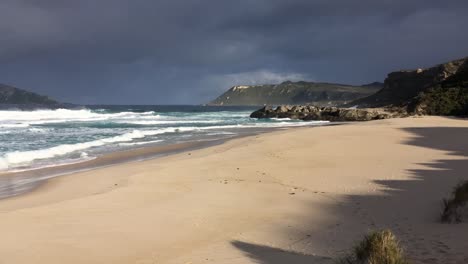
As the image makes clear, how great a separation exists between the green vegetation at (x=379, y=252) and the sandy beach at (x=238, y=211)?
497 mm

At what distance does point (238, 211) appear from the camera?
7406 mm

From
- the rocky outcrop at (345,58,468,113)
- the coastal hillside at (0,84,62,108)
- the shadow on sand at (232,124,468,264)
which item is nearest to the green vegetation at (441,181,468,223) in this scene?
the shadow on sand at (232,124,468,264)

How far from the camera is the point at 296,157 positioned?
13.9m

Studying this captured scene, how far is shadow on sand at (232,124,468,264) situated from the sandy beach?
0.01 m

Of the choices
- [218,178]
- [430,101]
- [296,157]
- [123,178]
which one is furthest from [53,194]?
[430,101]

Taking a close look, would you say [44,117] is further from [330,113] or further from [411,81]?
[411,81]

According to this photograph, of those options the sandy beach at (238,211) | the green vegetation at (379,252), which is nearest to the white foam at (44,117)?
the sandy beach at (238,211)

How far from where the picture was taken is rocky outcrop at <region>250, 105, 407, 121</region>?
136 ft

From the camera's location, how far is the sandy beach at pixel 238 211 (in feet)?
17.5

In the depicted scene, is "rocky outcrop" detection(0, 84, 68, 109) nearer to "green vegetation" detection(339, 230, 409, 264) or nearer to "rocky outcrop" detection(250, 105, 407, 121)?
"rocky outcrop" detection(250, 105, 407, 121)

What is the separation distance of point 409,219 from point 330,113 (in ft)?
141

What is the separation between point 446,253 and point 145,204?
5.27 m

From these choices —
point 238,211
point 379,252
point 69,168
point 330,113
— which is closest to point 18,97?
point 330,113

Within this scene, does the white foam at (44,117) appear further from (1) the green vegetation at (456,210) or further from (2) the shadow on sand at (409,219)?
(1) the green vegetation at (456,210)
